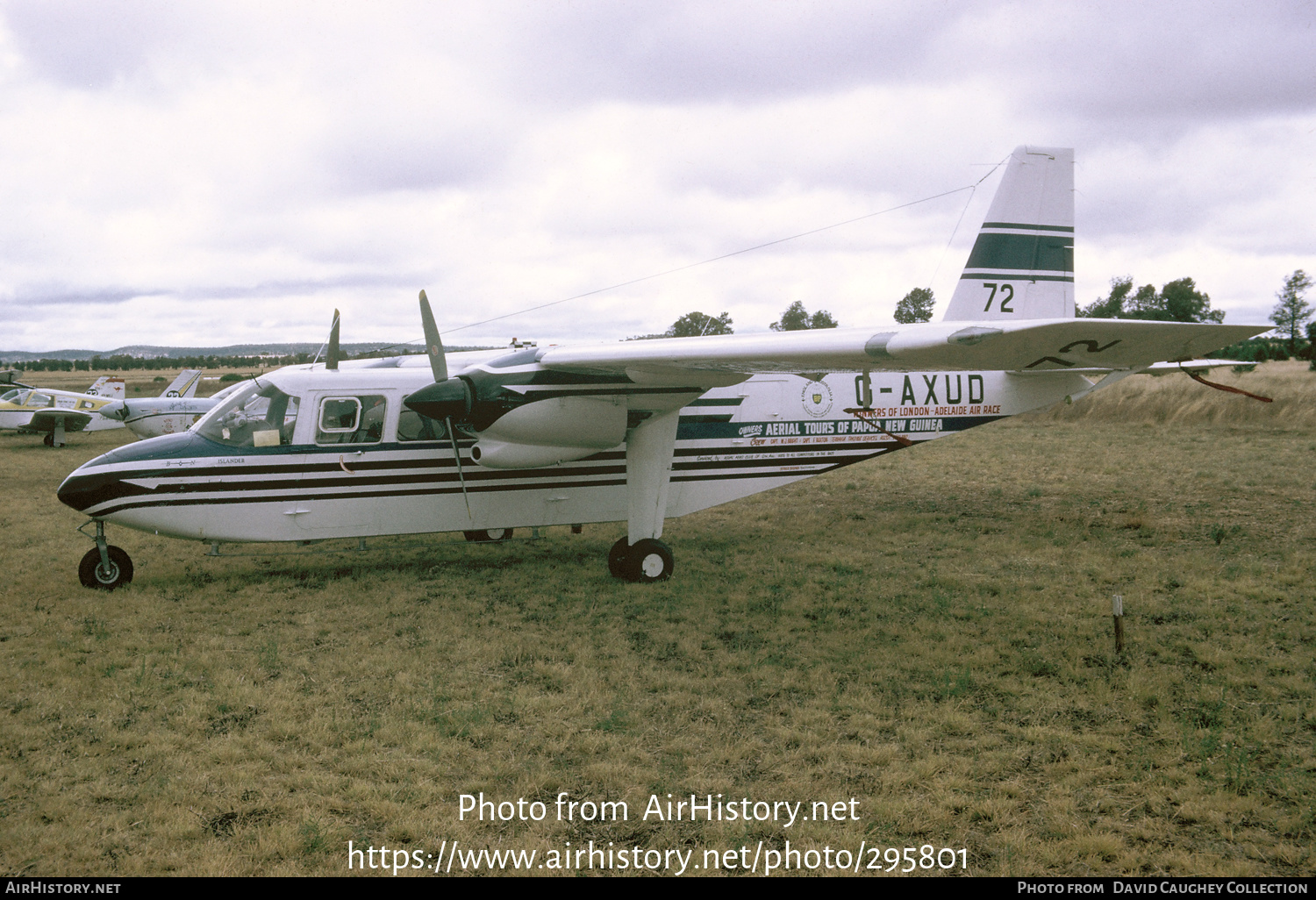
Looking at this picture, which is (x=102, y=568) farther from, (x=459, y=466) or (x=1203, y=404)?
(x=1203, y=404)

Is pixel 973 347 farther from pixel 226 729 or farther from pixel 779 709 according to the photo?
pixel 226 729

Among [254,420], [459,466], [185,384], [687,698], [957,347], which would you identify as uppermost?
[185,384]

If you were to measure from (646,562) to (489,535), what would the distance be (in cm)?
324

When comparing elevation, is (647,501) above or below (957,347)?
below

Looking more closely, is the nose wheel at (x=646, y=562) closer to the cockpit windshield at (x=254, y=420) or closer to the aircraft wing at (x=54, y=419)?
the cockpit windshield at (x=254, y=420)

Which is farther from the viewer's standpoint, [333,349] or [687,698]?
[333,349]

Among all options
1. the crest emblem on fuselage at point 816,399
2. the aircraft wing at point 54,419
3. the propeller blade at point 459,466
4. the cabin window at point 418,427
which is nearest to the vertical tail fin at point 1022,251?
the crest emblem on fuselage at point 816,399

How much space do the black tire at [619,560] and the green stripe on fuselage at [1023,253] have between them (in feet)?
21.3

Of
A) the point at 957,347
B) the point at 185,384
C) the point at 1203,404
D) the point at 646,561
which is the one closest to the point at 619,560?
the point at 646,561

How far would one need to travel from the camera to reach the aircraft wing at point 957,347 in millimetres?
5324

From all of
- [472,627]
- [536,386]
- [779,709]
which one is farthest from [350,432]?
[779,709]

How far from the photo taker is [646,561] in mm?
9195

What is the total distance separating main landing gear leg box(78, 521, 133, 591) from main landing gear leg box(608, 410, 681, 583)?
568 centimetres

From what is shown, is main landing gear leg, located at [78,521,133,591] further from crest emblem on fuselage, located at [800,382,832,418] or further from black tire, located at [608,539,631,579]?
crest emblem on fuselage, located at [800,382,832,418]
